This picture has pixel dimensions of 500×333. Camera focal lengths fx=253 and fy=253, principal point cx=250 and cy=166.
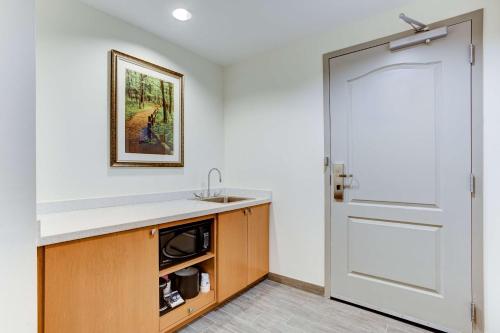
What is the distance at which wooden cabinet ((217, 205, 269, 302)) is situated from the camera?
7.00 ft

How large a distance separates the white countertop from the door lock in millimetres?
950

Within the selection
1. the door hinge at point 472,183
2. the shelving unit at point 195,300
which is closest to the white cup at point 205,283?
the shelving unit at point 195,300


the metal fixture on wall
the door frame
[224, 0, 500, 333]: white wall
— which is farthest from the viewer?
[224, 0, 500, 333]: white wall

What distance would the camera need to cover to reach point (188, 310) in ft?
6.20

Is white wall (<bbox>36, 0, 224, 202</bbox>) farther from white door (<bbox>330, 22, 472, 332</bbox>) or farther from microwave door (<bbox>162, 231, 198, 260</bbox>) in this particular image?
white door (<bbox>330, 22, 472, 332</bbox>)

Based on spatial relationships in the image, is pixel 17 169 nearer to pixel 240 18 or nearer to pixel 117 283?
pixel 117 283

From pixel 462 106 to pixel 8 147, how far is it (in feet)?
8.26

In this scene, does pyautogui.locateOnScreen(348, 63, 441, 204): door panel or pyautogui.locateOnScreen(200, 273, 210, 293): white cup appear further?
pyautogui.locateOnScreen(200, 273, 210, 293): white cup

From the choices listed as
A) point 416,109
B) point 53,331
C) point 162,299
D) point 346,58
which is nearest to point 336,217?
point 416,109

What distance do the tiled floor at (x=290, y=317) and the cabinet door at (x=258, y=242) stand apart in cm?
23

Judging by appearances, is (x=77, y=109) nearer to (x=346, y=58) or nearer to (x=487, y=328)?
(x=346, y=58)

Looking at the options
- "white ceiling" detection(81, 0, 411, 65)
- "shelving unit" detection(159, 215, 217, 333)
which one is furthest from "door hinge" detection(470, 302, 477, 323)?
"white ceiling" detection(81, 0, 411, 65)

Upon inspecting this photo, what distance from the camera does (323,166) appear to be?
2365 mm

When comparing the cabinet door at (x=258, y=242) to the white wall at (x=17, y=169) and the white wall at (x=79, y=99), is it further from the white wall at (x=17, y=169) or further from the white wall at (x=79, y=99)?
the white wall at (x=17, y=169)
